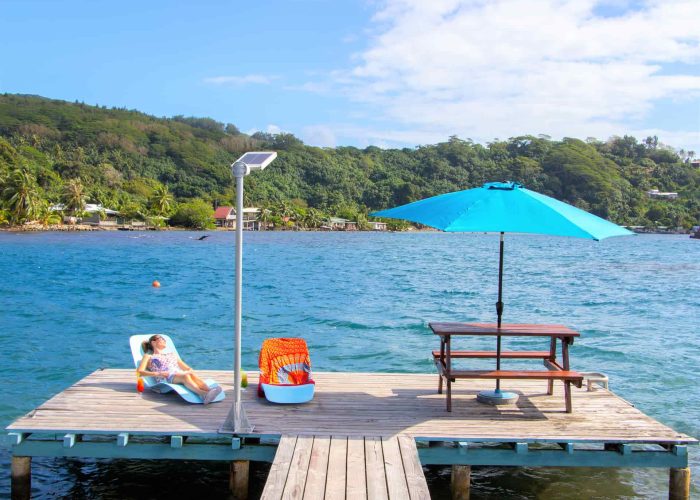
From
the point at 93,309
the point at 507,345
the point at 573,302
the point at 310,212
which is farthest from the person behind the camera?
the point at 310,212

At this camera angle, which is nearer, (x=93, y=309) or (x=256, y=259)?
(x=93, y=309)

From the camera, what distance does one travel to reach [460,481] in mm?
5852

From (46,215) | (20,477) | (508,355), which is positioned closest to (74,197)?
(46,215)

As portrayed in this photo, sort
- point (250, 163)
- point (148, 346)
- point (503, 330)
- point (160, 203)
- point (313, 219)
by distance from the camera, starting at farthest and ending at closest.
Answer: point (313, 219) < point (160, 203) < point (148, 346) < point (503, 330) < point (250, 163)

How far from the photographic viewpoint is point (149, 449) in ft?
18.9

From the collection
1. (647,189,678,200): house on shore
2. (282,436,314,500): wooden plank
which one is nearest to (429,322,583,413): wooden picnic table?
(282,436,314,500): wooden plank

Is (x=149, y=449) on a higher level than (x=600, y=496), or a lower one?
higher

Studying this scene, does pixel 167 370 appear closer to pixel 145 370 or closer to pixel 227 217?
pixel 145 370

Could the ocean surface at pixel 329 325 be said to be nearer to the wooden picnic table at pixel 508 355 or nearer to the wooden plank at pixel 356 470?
the wooden picnic table at pixel 508 355

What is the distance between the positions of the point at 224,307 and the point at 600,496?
59.8 feet

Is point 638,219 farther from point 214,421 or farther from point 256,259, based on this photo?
point 214,421

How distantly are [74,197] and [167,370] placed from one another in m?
95.1

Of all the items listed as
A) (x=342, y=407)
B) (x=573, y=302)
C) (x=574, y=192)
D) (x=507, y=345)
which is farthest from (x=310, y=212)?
(x=342, y=407)

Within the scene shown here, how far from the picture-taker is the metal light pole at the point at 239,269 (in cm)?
544
